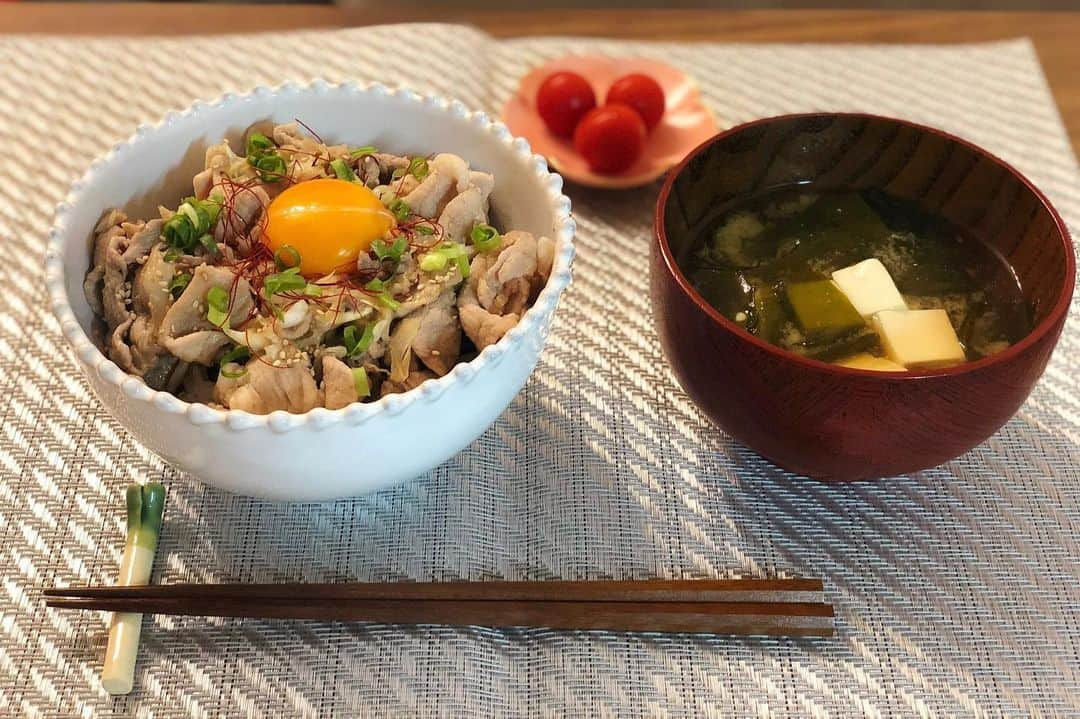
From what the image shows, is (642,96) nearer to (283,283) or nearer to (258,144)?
(258,144)

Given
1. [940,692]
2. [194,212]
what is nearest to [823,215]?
[940,692]

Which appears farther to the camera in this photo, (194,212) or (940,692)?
(194,212)

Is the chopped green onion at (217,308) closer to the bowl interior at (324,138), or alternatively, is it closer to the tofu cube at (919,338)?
the bowl interior at (324,138)

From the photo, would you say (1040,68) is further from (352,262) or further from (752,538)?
(352,262)

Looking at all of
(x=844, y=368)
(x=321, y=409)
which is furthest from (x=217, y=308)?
(x=844, y=368)

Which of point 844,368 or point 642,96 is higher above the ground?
point 844,368

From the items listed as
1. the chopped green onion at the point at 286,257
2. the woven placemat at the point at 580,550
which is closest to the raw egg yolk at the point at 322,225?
the chopped green onion at the point at 286,257

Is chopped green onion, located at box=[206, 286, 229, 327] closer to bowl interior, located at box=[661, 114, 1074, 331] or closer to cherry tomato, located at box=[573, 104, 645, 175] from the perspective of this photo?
bowl interior, located at box=[661, 114, 1074, 331]
